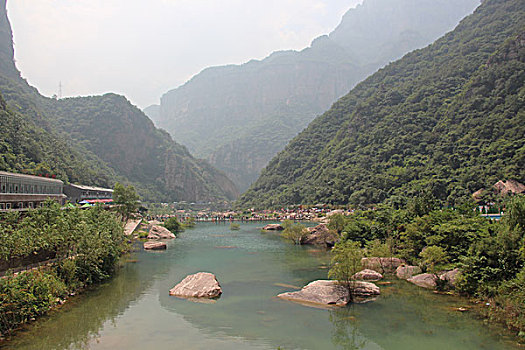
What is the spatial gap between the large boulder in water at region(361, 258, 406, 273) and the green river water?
412cm

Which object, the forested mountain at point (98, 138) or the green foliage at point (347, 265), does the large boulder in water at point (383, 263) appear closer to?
the green foliage at point (347, 265)

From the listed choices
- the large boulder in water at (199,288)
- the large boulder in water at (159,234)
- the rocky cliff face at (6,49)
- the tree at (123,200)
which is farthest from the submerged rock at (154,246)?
the rocky cliff face at (6,49)

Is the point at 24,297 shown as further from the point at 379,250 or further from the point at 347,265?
the point at 379,250

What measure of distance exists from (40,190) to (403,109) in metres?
105

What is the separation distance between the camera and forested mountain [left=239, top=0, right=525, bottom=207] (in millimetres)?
82344

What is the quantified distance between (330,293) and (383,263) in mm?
11263

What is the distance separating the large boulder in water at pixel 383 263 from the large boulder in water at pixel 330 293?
6.83 meters

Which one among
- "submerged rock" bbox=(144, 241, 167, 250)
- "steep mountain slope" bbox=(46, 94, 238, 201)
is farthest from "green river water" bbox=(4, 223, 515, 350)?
"steep mountain slope" bbox=(46, 94, 238, 201)

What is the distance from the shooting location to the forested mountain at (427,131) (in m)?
82.3

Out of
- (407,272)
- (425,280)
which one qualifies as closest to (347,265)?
(425,280)

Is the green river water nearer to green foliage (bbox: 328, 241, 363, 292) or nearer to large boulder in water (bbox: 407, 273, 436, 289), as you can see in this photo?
large boulder in water (bbox: 407, 273, 436, 289)

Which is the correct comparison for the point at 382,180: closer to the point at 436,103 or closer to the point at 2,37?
the point at 436,103

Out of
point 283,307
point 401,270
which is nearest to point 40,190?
point 283,307

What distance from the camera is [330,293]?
25203mm
